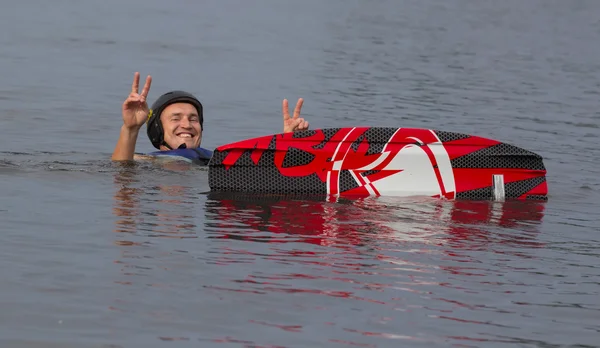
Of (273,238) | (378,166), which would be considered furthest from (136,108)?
(273,238)

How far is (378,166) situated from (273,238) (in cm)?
232

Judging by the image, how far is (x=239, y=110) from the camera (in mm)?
16891

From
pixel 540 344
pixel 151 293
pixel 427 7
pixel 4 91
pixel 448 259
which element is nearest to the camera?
pixel 540 344

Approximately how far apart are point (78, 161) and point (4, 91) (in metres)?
5.83

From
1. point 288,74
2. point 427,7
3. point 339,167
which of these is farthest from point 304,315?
point 427,7

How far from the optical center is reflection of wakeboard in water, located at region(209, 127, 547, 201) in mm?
9812

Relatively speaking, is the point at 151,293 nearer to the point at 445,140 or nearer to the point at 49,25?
the point at 445,140

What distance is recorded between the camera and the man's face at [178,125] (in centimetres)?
1116

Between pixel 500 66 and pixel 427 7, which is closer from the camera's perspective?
pixel 500 66

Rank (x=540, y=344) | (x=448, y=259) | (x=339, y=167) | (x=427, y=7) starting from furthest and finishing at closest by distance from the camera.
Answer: (x=427, y=7), (x=339, y=167), (x=448, y=259), (x=540, y=344)

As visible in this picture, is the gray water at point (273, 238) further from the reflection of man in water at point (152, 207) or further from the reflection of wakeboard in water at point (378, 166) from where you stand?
the reflection of wakeboard in water at point (378, 166)

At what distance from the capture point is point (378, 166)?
9961 mm

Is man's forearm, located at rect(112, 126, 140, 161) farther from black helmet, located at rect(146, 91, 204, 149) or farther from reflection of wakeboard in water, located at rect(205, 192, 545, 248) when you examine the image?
reflection of wakeboard in water, located at rect(205, 192, 545, 248)

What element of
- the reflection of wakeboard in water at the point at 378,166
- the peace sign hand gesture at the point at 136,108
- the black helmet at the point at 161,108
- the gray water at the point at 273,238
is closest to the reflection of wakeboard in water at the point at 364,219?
the gray water at the point at 273,238
